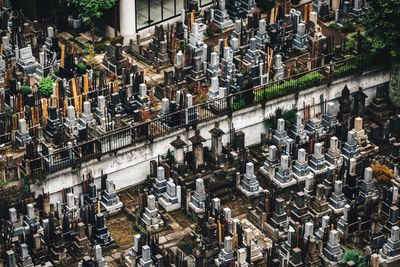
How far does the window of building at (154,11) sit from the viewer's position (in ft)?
266

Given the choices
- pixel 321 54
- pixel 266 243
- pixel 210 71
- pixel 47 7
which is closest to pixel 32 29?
pixel 47 7

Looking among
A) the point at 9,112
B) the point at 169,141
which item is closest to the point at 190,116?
the point at 169,141

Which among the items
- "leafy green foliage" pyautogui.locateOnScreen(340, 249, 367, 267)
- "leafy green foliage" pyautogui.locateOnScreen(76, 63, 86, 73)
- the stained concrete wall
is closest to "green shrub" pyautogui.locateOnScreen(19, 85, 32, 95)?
"leafy green foliage" pyautogui.locateOnScreen(76, 63, 86, 73)

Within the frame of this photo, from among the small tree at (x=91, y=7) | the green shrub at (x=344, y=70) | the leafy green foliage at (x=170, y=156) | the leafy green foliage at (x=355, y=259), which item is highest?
the small tree at (x=91, y=7)

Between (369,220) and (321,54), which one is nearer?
(369,220)

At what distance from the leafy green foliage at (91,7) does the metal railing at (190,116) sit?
10.6m

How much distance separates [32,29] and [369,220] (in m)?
25.7

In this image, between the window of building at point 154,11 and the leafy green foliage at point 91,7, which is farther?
the window of building at point 154,11

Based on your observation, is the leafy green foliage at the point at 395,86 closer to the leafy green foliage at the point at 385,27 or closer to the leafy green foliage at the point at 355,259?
the leafy green foliage at the point at 385,27

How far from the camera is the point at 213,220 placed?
64.1 metres

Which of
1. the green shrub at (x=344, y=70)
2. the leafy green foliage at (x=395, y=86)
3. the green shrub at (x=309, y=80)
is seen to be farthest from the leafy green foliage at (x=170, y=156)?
the leafy green foliage at (x=395, y=86)

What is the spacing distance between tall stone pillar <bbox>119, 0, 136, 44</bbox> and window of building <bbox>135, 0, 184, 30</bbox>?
90 centimetres

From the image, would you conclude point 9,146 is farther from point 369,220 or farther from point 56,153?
point 369,220

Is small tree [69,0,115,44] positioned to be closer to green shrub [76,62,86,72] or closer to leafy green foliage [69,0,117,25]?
leafy green foliage [69,0,117,25]
